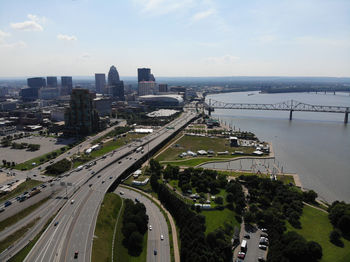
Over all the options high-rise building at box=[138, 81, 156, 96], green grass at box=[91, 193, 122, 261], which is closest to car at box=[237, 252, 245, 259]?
green grass at box=[91, 193, 122, 261]

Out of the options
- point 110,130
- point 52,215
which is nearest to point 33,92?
point 110,130

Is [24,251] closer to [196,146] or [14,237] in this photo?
[14,237]

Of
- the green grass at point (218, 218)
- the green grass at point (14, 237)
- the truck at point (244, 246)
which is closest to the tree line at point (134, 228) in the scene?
the green grass at point (218, 218)

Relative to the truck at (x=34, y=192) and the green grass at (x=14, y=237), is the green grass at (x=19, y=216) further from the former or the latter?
the truck at (x=34, y=192)

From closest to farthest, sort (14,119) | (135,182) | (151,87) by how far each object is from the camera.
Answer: (135,182), (14,119), (151,87)

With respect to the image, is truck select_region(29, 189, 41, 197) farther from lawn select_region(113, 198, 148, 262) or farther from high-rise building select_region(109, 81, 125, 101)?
high-rise building select_region(109, 81, 125, 101)

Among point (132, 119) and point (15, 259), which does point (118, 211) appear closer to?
point (15, 259)
